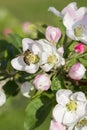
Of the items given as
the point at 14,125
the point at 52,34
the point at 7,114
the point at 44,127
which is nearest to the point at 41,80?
the point at 52,34

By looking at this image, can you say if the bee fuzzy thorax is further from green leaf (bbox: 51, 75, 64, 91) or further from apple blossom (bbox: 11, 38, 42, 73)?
green leaf (bbox: 51, 75, 64, 91)

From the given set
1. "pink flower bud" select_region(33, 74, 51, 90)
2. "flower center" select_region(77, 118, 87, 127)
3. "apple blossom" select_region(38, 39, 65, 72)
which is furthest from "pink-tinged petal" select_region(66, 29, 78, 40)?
"flower center" select_region(77, 118, 87, 127)

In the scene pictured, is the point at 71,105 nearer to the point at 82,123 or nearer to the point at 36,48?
the point at 82,123

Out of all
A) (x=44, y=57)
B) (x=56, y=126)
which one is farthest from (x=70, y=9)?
(x=56, y=126)

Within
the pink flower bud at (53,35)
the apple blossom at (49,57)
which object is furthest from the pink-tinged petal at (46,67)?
the pink flower bud at (53,35)

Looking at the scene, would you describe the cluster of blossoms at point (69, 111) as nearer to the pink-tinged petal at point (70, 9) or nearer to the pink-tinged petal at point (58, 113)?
the pink-tinged petal at point (58, 113)

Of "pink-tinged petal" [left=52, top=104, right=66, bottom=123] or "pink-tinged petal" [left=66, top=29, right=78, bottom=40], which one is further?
"pink-tinged petal" [left=66, top=29, right=78, bottom=40]

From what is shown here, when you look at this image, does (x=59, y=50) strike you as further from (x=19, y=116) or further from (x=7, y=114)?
(x=19, y=116)
